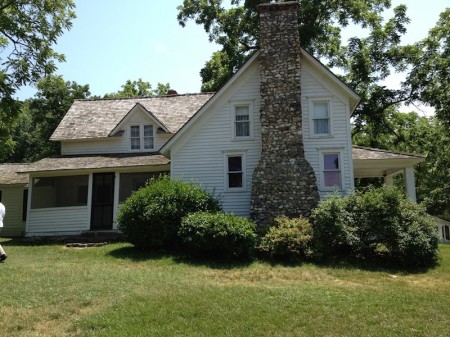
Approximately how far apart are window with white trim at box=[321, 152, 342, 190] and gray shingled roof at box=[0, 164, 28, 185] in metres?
15.7

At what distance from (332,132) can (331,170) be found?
1592 millimetres

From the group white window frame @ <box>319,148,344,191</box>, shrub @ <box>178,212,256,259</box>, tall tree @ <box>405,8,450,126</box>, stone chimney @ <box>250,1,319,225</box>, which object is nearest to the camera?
shrub @ <box>178,212,256,259</box>

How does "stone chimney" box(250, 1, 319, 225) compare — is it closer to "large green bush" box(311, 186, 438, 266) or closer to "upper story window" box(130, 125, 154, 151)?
"large green bush" box(311, 186, 438, 266)

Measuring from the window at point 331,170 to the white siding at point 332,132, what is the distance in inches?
8.0

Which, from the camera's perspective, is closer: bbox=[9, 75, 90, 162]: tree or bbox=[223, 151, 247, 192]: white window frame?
bbox=[223, 151, 247, 192]: white window frame

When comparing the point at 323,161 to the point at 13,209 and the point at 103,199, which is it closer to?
the point at 103,199

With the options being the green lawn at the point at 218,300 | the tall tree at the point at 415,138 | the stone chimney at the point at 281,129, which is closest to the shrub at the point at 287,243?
the green lawn at the point at 218,300

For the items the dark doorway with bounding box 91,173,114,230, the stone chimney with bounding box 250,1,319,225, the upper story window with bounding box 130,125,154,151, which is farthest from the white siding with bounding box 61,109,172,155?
the stone chimney with bounding box 250,1,319,225

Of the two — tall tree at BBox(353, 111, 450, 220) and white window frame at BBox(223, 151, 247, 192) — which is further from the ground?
tall tree at BBox(353, 111, 450, 220)

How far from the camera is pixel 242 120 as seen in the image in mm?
18328

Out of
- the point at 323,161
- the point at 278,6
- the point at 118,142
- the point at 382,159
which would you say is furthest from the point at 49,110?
the point at 382,159

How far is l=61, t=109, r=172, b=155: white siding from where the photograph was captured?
2192cm

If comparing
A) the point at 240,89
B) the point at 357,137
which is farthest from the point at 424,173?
the point at 240,89

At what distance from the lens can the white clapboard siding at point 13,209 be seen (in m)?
23.7
